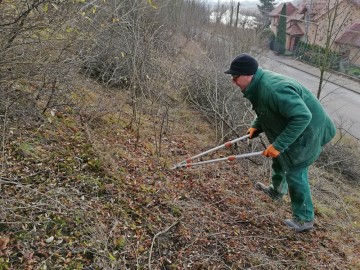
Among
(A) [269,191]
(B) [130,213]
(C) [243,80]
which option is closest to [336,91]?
(A) [269,191]

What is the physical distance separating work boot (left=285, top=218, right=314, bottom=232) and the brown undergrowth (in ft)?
0.24

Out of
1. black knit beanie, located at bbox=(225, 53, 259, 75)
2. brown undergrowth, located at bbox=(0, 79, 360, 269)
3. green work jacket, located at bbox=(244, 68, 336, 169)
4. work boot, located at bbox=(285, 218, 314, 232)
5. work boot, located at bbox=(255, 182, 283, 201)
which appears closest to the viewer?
brown undergrowth, located at bbox=(0, 79, 360, 269)

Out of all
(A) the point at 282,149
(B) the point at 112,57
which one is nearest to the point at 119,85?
(B) the point at 112,57

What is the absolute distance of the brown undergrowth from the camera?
8.84 ft

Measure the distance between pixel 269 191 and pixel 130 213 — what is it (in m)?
2.19

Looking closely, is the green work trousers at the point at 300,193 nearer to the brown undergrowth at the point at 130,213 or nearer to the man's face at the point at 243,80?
the brown undergrowth at the point at 130,213

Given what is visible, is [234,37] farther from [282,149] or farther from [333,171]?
[282,149]

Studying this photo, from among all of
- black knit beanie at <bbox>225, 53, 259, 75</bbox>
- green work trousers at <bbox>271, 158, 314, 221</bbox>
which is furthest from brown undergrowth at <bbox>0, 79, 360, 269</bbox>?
black knit beanie at <bbox>225, 53, 259, 75</bbox>

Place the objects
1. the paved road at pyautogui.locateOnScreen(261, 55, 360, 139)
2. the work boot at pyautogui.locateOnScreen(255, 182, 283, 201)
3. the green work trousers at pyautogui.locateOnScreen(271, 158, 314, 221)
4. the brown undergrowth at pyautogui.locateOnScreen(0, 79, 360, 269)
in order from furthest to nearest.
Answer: the paved road at pyautogui.locateOnScreen(261, 55, 360, 139) < the work boot at pyautogui.locateOnScreen(255, 182, 283, 201) < the green work trousers at pyautogui.locateOnScreen(271, 158, 314, 221) < the brown undergrowth at pyautogui.locateOnScreen(0, 79, 360, 269)

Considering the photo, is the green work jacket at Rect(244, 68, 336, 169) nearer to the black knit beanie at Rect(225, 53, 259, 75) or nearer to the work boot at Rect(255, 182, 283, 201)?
the black knit beanie at Rect(225, 53, 259, 75)

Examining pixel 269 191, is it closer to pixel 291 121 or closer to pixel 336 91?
pixel 291 121

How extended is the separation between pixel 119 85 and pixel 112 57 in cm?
78

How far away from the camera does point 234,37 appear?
47.7 feet

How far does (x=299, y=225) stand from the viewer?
12.8ft
